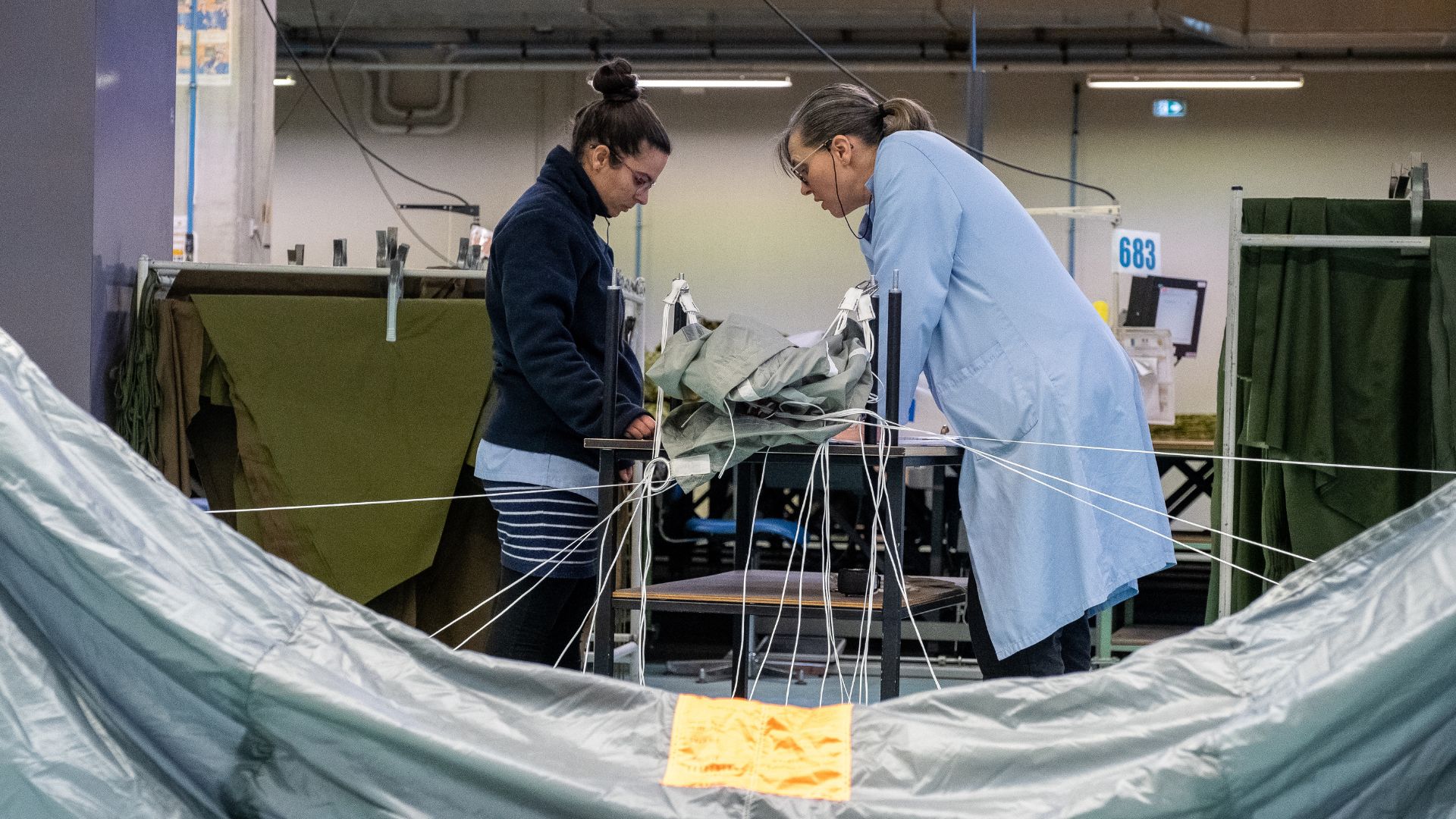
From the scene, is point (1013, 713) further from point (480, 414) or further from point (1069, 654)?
point (480, 414)

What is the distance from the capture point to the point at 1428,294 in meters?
3.06

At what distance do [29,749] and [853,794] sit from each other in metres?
0.73

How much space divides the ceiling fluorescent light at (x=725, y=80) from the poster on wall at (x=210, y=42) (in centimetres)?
333

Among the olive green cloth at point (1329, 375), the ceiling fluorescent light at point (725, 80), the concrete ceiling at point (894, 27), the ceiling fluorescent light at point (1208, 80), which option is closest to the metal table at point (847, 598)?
the olive green cloth at point (1329, 375)

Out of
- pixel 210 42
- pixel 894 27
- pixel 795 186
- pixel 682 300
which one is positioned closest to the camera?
pixel 682 300

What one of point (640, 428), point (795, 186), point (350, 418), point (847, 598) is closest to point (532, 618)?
point (640, 428)

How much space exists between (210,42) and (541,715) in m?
4.38

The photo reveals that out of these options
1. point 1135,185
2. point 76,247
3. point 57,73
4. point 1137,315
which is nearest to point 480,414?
point 76,247

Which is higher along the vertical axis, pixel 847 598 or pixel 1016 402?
pixel 1016 402

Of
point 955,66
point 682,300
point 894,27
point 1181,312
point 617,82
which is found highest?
point 894,27

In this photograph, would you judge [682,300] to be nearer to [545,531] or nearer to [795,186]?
[545,531]

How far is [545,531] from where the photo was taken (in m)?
2.06

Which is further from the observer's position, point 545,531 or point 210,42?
point 210,42

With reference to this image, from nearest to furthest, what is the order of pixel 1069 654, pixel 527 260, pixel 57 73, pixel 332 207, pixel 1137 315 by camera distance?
1. pixel 1069 654
2. pixel 527 260
3. pixel 57 73
4. pixel 1137 315
5. pixel 332 207
